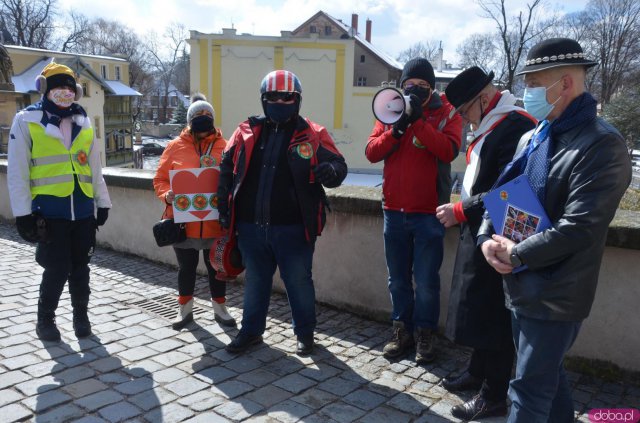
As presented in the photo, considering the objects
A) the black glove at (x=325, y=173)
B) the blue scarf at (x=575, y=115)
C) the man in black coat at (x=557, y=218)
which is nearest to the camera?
the man in black coat at (x=557, y=218)

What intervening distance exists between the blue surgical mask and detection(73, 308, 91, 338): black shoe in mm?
3657

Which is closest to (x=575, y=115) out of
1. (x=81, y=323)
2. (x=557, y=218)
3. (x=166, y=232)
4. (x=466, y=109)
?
(x=557, y=218)

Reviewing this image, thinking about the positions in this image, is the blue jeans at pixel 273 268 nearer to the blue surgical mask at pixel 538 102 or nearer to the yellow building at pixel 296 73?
the blue surgical mask at pixel 538 102

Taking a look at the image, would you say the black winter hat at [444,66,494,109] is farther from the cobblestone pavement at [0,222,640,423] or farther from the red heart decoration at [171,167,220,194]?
the red heart decoration at [171,167,220,194]

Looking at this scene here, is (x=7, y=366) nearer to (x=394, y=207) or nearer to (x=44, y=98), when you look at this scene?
(x=44, y=98)

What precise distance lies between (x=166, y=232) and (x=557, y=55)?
3166 mm

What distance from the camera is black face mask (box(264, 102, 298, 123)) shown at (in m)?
4.03

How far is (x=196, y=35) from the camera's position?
113ft

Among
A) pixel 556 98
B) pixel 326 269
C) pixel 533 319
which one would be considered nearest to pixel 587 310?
pixel 533 319

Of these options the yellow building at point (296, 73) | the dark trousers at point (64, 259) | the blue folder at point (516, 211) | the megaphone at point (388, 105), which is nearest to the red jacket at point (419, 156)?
the megaphone at point (388, 105)

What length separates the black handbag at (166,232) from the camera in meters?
4.49

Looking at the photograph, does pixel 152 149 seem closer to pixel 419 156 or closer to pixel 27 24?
pixel 27 24

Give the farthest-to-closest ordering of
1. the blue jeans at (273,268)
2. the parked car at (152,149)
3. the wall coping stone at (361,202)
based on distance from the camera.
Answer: the parked car at (152,149)
the blue jeans at (273,268)
the wall coping stone at (361,202)

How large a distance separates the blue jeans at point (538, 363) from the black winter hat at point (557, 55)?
1.14m
